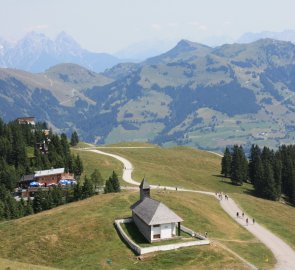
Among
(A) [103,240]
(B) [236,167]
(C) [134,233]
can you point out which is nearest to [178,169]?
(B) [236,167]

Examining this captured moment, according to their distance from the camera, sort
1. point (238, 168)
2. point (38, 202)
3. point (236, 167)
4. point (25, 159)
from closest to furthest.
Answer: point (38, 202) → point (25, 159) → point (238, 168) → point (236, 167)

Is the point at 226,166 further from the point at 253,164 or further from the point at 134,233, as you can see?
the point at 134,233

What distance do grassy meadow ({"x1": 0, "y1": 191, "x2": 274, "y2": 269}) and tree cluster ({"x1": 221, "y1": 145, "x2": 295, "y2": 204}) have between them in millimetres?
46577

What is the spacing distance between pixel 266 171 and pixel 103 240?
8045 cm

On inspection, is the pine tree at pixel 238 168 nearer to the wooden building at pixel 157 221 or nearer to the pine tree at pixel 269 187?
the pine tree at pixel 269 187

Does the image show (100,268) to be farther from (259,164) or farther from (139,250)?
(259,164)

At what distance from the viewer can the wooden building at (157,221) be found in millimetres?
68938

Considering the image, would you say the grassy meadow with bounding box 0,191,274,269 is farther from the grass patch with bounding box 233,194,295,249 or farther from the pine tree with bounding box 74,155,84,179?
the pine tree with bounding box 74,155,84,179

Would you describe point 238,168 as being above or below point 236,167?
below

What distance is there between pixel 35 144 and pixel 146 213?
316ft

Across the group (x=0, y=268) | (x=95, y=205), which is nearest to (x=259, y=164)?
(x=95, y=205)

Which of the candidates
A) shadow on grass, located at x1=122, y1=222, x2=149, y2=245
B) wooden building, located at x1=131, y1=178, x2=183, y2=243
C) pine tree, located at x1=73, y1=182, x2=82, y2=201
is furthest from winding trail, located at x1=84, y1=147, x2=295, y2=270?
pine tree, located at x1=73, y1=182, x2=82, y2=201

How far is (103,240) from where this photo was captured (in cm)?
7162

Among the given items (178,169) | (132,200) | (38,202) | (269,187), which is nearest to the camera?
(132,200)
